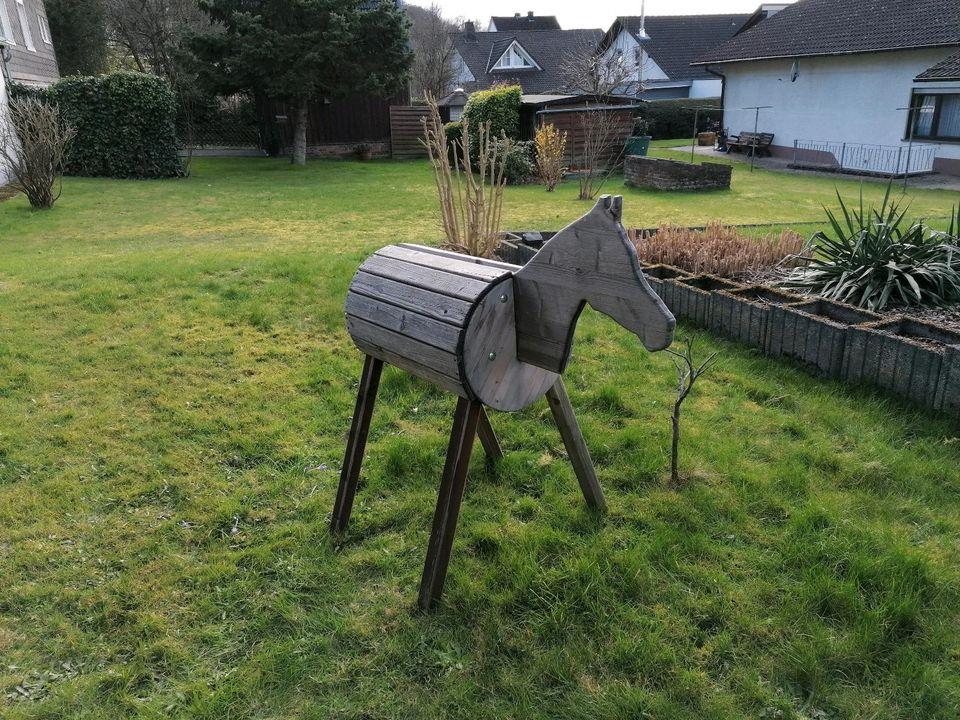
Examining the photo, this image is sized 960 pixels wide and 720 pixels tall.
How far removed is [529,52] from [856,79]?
27330mm

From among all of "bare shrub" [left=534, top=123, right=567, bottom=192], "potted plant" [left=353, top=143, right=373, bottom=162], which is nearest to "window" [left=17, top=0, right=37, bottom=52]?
"potted plant" [left=353, top=143, right=373, bottom=162]

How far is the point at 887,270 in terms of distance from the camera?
5.29 m

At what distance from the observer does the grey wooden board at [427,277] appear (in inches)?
91.4

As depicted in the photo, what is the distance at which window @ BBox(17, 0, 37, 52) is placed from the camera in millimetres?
18984

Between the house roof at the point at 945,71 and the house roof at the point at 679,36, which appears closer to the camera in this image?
the house roof at the point at 945,71

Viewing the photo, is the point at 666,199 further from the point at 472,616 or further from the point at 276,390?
the point at 472,616

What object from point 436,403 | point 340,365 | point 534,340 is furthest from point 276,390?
point 534,340

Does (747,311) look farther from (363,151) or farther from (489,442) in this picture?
(363,151)

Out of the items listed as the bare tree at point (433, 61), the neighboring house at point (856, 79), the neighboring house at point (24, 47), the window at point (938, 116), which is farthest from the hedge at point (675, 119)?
the neighboring house at point (24, 47)

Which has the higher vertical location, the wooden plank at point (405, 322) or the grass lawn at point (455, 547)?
the wooden plank at point (405, 322)

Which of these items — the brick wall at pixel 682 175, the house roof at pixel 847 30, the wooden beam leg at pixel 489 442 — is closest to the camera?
the wooden beam leg at pixel 489 442

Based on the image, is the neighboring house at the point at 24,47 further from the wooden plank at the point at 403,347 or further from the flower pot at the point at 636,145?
the flower pot at the point at 636,145

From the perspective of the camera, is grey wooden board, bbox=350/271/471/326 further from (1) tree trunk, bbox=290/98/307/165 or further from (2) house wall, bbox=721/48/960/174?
(2) house wall, bbox=721/48/960/174

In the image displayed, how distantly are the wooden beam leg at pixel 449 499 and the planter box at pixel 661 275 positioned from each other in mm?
3801
